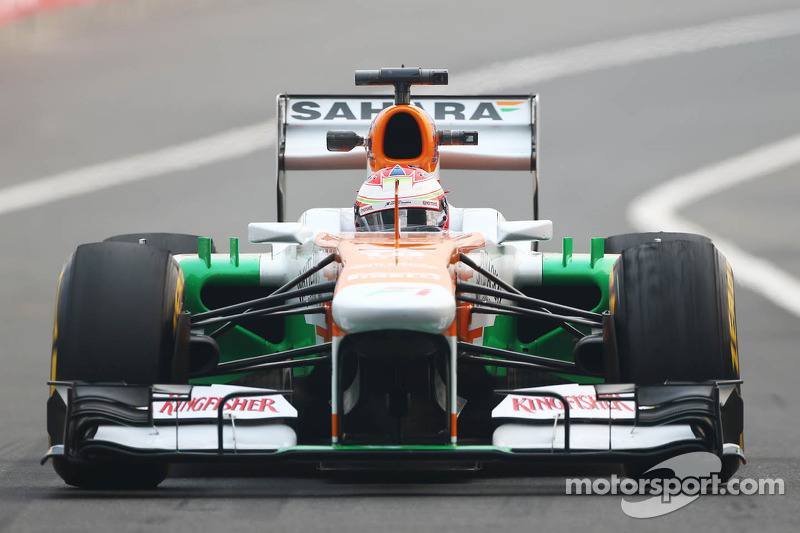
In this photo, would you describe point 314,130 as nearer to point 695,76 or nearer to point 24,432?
point 24,432

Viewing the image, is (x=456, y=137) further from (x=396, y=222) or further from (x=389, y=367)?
(x=389, y=367)

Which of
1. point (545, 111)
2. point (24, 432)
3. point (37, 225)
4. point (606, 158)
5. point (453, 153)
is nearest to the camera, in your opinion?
point (24, 432)

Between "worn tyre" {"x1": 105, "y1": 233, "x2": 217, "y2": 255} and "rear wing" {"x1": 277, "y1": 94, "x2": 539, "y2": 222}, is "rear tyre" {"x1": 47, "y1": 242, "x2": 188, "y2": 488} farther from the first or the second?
"rear wing" {"x1": 277, "y1": 94, "x2": 539, "y2": 222}

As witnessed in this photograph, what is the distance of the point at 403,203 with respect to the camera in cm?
898

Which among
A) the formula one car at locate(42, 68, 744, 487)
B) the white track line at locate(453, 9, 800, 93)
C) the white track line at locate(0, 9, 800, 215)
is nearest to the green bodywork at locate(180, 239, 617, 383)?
the formula one car at locate(42, 68, 744, 487)

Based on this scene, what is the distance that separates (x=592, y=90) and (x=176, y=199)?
8.96 m

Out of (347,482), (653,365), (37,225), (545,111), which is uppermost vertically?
(545,111)

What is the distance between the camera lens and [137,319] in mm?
7629

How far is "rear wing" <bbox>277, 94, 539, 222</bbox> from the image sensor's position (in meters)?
11.7

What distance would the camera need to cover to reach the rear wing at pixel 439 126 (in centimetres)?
1167

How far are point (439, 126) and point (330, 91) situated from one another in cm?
1402

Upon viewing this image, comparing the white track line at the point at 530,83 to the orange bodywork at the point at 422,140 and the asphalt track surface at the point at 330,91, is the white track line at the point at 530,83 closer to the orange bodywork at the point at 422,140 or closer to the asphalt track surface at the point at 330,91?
the asphalt track surface at the point at 330,91

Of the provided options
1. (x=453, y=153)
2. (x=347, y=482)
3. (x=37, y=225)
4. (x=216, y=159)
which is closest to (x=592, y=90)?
(x=216, y=159)

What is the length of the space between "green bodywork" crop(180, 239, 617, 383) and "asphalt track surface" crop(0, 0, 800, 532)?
4.10ft
